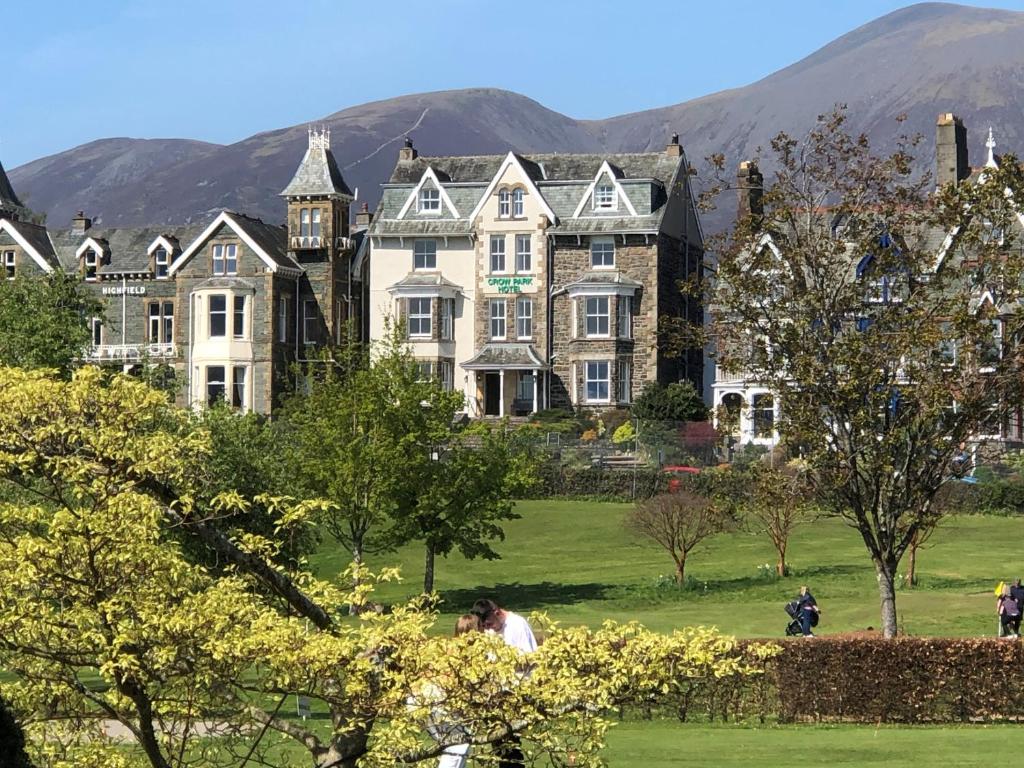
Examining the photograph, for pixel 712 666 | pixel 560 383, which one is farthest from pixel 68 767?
pixel 560 383

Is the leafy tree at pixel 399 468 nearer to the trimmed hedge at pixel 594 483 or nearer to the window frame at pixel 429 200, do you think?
the trimmed hedge at pixel 594 483

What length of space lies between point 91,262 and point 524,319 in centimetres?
2153

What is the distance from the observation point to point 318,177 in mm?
77562

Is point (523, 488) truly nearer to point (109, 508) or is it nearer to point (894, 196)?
point (894, 196)

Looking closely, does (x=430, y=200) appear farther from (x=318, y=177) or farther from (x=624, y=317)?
(x=624, y=317)

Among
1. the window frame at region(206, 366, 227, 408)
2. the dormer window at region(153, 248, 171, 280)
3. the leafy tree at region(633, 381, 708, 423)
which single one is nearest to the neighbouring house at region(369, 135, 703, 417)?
the leafy tree at region(633, 381, 708, 423)

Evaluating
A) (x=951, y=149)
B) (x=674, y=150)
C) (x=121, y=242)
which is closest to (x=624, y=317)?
(x=674, y=150)

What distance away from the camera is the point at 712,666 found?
12812 mm

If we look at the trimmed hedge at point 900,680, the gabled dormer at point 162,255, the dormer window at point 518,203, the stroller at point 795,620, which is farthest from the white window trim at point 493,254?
the trimmed hedge at point 900,680

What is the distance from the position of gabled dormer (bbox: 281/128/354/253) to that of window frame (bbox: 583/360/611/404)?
1306cm

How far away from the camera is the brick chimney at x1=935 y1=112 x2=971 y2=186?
234ft

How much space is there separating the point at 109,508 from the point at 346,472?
32274 mm

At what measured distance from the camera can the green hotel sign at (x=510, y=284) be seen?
247 ft

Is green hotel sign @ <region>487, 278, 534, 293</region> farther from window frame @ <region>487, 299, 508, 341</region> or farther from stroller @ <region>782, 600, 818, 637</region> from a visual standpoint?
stroller @ <region>782, 600, 818, 637</region>
